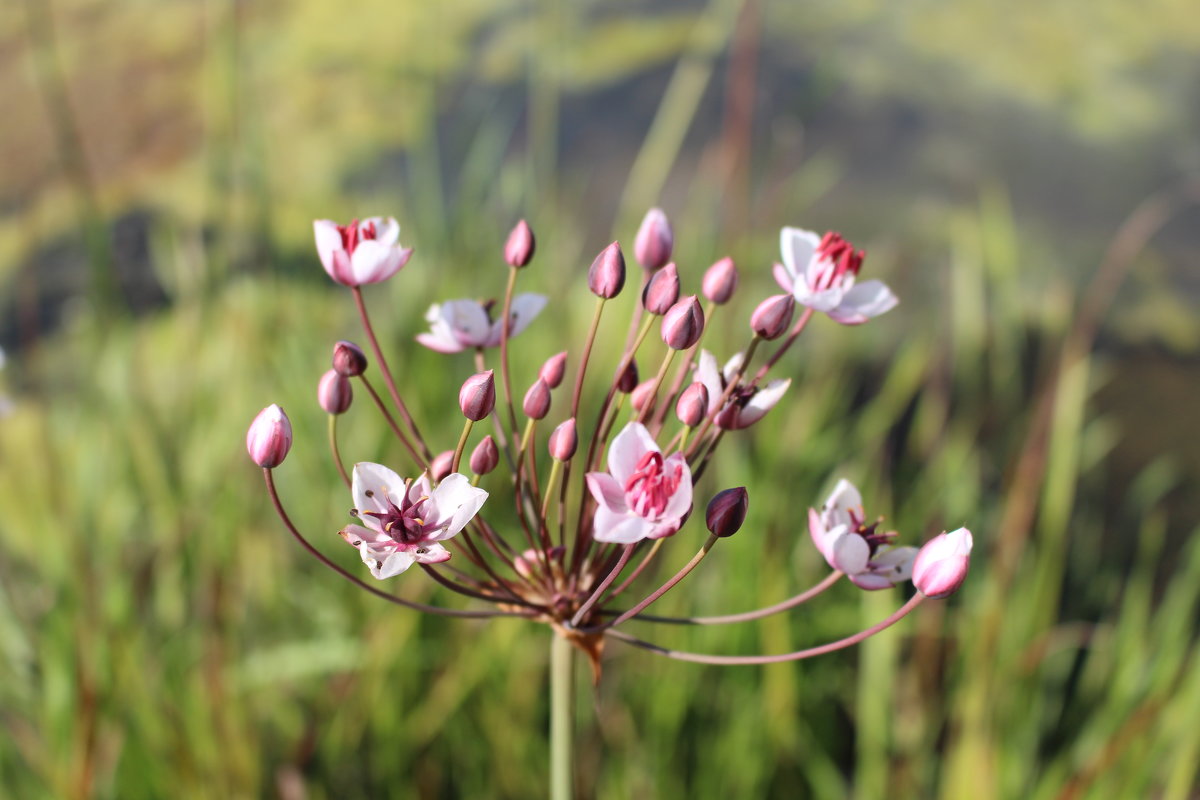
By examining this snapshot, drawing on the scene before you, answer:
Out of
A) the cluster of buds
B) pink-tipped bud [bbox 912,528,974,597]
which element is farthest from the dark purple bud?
pink-tipped bud [bbox 912,528,974,597]

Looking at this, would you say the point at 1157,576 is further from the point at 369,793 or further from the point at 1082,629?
the point at 369,793

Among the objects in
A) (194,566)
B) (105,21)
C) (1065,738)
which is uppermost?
(105,21)

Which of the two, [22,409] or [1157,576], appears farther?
[22,409]

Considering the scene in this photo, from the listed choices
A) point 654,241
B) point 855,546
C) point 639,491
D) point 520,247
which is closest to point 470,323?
point 520,247

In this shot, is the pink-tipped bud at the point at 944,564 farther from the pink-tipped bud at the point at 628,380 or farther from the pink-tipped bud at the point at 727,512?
the pink-tipped bud at the point at 628,380

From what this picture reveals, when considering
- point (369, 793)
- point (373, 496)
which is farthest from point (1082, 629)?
point (373, 496)

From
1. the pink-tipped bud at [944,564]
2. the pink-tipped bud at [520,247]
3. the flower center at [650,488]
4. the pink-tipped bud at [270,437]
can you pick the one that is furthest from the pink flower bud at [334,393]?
the pink-tipped bud at [944,564]
